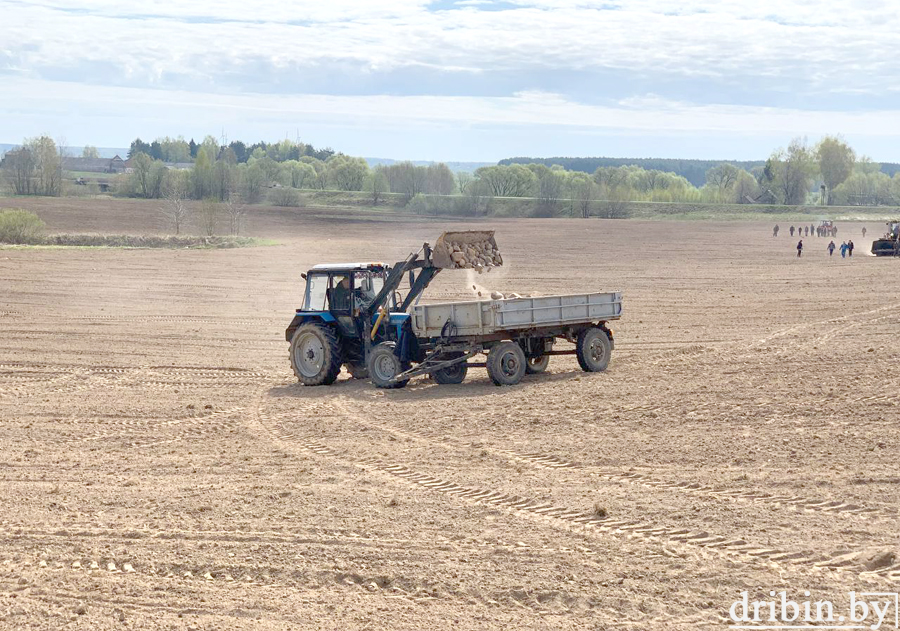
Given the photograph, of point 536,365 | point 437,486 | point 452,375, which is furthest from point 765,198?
point 437,486

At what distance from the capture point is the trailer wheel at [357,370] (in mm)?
18339

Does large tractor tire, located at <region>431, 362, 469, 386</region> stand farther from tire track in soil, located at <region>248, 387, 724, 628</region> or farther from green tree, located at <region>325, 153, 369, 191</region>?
green tree, located at <region>325, 153, 369, 191</region>

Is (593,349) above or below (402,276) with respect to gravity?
below

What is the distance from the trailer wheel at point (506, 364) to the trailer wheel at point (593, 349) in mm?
1202

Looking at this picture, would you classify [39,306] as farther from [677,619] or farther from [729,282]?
[677,619]

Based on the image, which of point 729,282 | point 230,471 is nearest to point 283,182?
point 729,282

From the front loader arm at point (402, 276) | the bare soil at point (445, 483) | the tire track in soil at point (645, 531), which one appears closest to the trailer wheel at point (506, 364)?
the bare soil at point (445, 483)

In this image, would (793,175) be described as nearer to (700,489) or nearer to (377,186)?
(377,186)

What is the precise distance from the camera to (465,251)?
16984 mm

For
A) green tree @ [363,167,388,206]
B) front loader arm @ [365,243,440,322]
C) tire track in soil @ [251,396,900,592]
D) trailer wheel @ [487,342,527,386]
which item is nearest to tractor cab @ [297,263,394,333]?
front loader arm @ [365,243,440,322]

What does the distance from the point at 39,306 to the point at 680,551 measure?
83.8 ft

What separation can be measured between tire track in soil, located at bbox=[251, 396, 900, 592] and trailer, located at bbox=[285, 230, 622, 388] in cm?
495

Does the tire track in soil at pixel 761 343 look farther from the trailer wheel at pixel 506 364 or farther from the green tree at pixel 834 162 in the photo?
the green tree at pixel 834 162

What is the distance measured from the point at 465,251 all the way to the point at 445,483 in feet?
21.0
